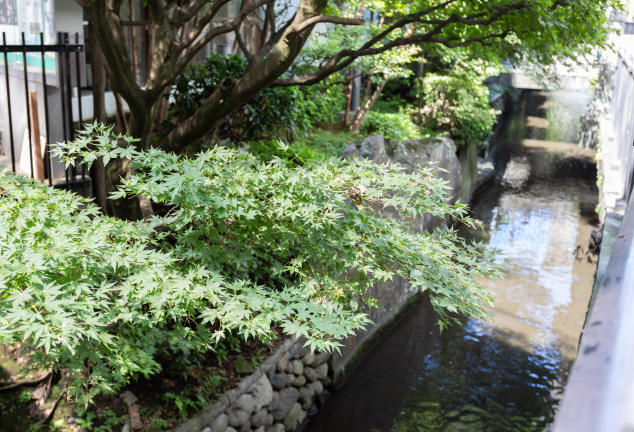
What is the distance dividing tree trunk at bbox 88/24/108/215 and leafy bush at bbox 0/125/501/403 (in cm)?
244

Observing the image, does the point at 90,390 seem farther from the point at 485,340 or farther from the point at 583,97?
the point at 583,97

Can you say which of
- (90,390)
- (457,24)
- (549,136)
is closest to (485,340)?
(457,24)

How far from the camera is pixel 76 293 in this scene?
2748 mm

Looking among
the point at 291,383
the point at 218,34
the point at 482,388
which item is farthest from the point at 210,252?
the point at 482,388

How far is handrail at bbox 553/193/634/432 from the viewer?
1.78ft

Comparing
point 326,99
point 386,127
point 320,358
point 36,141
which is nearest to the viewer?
point 36,141

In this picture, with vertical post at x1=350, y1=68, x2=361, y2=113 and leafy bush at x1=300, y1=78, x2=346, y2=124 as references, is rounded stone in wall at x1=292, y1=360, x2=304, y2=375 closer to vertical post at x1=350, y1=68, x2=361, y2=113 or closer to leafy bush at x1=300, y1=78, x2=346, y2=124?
leafy bush at x1=300, y1=78, x2=346, y2=124

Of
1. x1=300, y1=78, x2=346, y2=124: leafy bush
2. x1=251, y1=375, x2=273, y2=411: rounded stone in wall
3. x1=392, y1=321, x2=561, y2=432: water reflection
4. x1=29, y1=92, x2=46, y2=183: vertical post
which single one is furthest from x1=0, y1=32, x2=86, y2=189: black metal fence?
x1=392, y1=321, x2=561, y2=432: water reflection

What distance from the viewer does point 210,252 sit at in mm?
3730

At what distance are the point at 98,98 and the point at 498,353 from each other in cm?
685

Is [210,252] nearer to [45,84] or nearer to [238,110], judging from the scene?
[45,84]

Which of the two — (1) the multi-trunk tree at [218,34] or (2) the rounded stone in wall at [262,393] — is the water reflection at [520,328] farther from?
(1) the multi-trunk tree at [218,34]

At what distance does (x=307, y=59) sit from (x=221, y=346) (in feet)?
19.6

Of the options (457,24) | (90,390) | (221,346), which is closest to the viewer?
(90,390)
